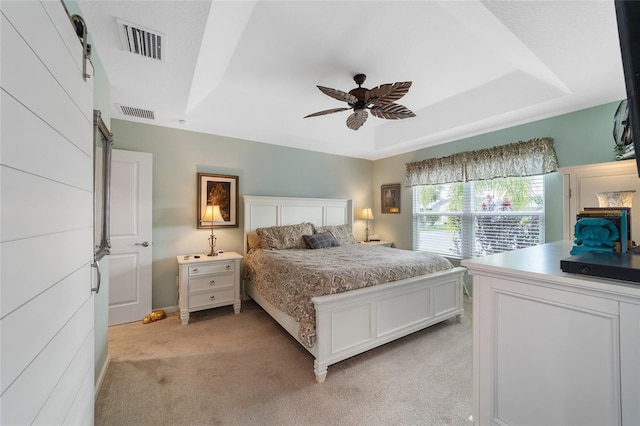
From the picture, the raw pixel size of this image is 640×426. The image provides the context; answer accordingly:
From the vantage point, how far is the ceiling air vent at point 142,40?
1.60 m

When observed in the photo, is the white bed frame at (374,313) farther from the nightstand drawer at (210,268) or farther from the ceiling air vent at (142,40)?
the ceiling air vent at (142,40)

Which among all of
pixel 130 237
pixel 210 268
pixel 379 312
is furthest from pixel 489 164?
pixel 130 237

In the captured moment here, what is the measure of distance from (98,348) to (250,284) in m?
1.81

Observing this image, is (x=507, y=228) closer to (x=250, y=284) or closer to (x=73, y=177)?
(x=250, y=284)

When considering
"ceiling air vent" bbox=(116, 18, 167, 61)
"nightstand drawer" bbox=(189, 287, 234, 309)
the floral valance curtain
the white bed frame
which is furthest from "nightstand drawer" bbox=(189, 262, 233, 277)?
the floral valance curtain

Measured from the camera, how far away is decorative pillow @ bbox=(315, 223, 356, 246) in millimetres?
4158

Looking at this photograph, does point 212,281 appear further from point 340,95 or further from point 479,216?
point 479,216

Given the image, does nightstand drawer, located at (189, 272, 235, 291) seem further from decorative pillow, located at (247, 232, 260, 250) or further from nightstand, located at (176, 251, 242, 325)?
decorative pillow, located at (247, 232, 260, 250)

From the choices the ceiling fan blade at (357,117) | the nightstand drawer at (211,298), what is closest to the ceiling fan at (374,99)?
the ceiling fan blade at (357,117)

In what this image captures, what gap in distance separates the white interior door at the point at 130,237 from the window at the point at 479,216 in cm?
411

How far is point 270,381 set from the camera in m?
1.96

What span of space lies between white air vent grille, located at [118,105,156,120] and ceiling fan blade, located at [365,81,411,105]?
96.4 inches

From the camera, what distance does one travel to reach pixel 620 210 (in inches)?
43.8

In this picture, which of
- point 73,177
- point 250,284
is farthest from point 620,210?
point 250,284
